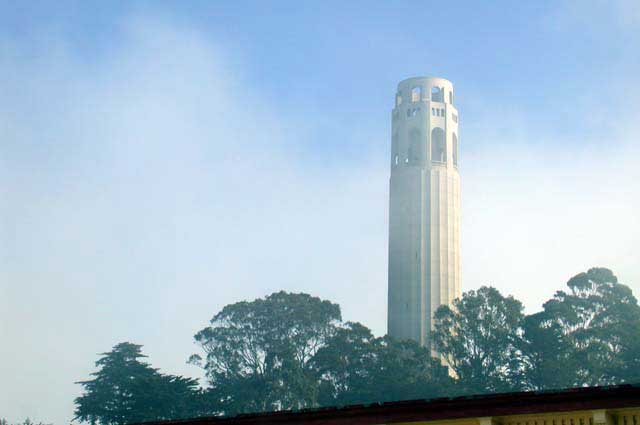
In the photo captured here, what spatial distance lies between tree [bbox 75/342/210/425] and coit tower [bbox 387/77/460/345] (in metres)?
37.6

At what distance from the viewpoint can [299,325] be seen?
106438 mm

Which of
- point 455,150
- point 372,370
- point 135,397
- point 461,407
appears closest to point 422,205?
point 455,150

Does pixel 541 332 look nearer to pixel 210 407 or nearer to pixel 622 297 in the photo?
pixel 622 297

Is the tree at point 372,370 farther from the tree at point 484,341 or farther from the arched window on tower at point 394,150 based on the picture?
the arched window on tower at point 394,150

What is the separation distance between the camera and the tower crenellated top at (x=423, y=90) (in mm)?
135375

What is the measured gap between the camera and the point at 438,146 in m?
134

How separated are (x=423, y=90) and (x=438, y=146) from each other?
7.91 m

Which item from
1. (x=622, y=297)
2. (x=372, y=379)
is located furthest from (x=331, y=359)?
(x=622, y=297)

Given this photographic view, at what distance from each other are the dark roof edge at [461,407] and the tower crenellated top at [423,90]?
115 metres

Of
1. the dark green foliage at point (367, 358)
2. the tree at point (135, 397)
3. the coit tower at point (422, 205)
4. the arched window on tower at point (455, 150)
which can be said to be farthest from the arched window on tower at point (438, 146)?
the tree at point (135, 397)

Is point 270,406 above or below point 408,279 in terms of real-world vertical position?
below

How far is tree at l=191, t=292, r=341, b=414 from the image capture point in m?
101

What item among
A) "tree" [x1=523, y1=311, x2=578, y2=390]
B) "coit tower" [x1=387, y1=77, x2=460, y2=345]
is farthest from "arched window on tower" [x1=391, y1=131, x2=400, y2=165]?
"tree" [x1=523, y1=311, x2=578, y2=390]

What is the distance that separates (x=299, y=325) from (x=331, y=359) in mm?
7900
